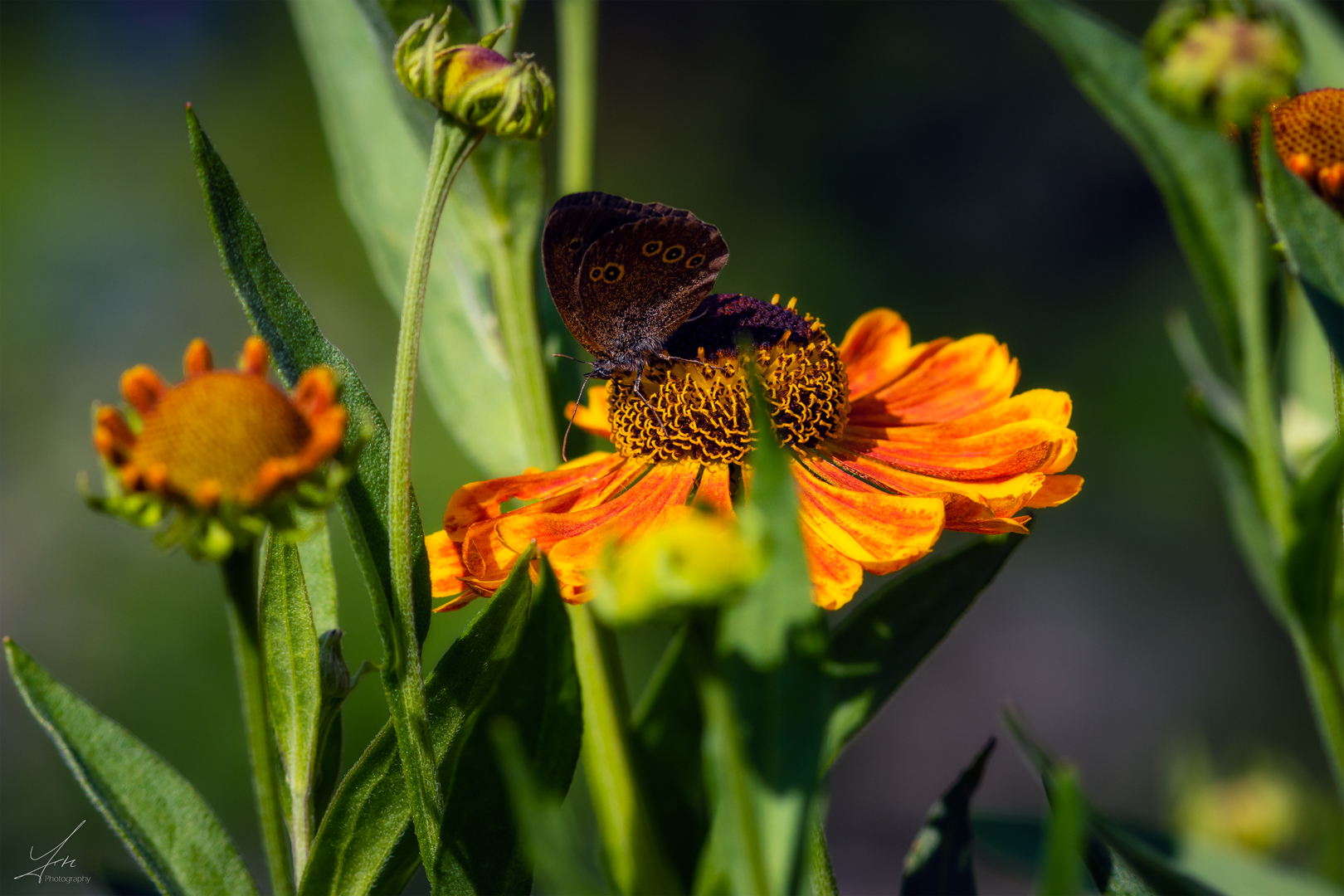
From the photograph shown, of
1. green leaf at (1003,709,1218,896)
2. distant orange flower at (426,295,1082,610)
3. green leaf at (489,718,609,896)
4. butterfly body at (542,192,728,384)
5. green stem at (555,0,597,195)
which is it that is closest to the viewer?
green leaf at (489,718,609,896)

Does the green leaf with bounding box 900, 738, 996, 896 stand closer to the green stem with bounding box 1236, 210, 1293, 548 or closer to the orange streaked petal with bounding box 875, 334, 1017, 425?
the green stem with bounding box 1236, 210, 1293, 548

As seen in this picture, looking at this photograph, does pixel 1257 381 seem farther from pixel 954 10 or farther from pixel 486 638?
pixel 954 10

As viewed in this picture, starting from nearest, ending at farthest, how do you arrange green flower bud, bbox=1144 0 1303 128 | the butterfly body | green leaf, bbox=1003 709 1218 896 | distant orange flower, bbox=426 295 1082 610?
green flower bud, bbox=1144 0 1303 128 → green leaf, bbox=1003 709 1218 896 → distant orange flower, bbox=426 295 1082 610 → the butterfly body

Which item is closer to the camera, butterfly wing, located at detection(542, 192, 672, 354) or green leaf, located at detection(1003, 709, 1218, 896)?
green leaf, located at detection(1003, 709, 1218, 896)

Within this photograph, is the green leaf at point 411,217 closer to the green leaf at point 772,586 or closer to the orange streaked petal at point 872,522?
the orange streaked petal at point 872,522

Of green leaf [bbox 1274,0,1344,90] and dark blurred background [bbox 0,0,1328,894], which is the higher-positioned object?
green leaf [bbox 1274,0,1344,90]

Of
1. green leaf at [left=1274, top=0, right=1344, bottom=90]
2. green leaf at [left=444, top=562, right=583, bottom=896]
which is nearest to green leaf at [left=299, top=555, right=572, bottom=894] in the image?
green leaf at [left=444, top=562, right=583, bottom=896]

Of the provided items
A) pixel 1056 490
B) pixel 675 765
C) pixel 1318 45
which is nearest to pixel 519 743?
pixel 675 765

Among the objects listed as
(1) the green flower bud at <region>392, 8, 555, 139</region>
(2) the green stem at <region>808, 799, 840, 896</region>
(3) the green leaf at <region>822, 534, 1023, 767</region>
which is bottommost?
(2) the green stem at <region>808, 799, 840, 896</region>

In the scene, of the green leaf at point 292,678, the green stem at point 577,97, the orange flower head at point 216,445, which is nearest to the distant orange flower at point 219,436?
the orange flower head at point 216,445
